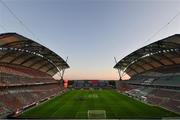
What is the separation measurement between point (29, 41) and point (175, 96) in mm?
27942

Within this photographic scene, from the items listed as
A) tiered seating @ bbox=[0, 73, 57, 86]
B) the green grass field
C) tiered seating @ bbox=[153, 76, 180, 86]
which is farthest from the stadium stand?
the green grass field

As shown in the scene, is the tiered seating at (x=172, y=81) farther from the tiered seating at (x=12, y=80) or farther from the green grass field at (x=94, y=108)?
the tiered seating at (x=12, y=80)


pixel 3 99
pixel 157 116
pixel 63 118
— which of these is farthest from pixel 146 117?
pixel 3 99

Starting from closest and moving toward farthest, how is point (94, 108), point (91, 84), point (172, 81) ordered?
point (94, 108), point (172, 81), point (91, 84)

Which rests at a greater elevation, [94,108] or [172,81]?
[172,81]

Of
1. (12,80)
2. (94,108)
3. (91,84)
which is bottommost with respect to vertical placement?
(94,108)

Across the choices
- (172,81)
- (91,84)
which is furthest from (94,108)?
(91,84)

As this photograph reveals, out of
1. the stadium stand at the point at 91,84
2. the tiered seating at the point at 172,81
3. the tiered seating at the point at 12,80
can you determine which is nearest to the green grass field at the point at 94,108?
the tiered seating at the point at 12,80

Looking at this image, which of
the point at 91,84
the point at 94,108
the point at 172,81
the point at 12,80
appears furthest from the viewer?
the point at 91,84

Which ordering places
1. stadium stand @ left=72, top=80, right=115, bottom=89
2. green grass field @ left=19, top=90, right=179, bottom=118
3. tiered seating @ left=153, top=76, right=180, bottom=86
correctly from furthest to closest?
stadium stand @ left=72, top=80, right=115, bottom=89, tiered seating @ left=153, top=76, right=180, bottom=86, green grass field @ left=19, top=90, right=179, bottom=118

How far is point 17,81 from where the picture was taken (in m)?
47.2

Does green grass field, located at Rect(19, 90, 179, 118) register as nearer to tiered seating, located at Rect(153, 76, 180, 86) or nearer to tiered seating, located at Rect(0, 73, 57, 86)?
tiered seating, located at Rect(0, 73, 57, 86)

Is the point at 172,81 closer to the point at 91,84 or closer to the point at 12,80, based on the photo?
the point at 12,80

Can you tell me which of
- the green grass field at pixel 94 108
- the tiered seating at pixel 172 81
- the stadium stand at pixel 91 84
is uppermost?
the stadium stand at pixel 91 84
